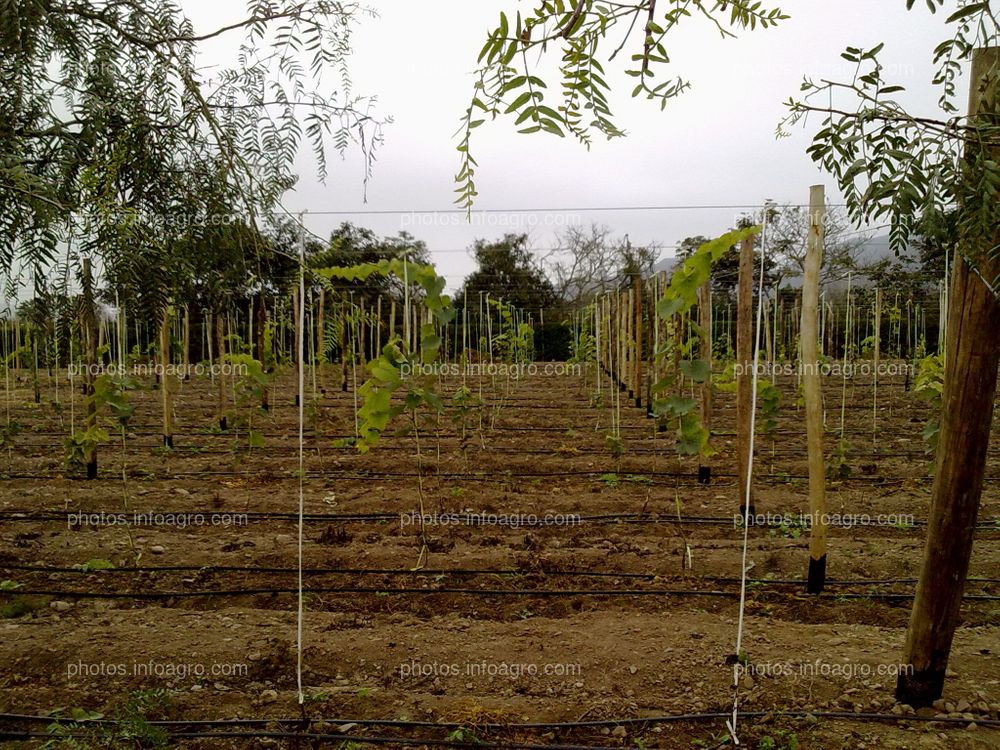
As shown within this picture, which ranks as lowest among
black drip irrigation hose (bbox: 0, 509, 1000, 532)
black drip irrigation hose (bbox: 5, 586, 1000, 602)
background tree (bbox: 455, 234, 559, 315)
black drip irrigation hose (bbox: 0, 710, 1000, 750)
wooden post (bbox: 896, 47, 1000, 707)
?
black drip irrigation hose (bbox: 0, 710, 1000, 750)

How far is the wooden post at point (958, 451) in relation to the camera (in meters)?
2.31

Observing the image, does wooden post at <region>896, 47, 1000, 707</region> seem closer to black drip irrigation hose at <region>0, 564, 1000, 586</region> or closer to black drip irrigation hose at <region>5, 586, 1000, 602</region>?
black drip irrigation hose at <region>5, 586, 1000, 602</region>

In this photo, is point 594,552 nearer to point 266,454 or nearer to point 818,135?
point 818,135

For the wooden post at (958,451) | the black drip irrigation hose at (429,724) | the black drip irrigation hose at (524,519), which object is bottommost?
the black drip irrigation hose at (429,724)

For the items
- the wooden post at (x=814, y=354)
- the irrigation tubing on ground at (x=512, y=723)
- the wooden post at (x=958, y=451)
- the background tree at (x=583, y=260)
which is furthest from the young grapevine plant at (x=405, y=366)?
the background tree at (x=583, y=260)

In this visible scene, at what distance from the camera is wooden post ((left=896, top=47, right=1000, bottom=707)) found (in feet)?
7.58

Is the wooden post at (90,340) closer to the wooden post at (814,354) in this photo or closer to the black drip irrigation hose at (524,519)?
the black drip irrigation hose at (524,519)

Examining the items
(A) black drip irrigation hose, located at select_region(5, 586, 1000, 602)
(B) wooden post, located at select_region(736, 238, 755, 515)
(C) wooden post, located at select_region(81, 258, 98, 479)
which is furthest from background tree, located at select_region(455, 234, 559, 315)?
(A) black drip irrigation hose, located at select_region(5, 586, 1000, 602)

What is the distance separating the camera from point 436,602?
13.4ft

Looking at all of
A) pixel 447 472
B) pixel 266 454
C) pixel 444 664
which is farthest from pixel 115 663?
pixel 266 454

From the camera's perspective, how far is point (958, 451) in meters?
2.42

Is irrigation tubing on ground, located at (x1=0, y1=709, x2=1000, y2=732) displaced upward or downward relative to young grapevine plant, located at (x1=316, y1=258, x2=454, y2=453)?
downward

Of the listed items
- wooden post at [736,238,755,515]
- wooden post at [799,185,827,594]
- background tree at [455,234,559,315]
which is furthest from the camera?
background tree at [455,234,559,315]

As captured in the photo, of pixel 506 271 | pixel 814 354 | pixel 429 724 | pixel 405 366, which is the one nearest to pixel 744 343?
pixel 814 354
